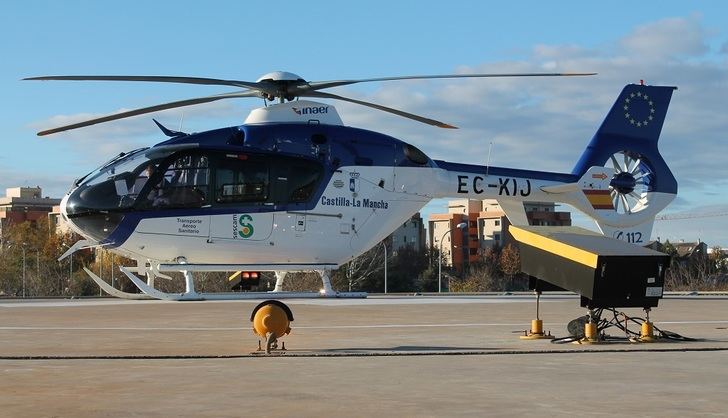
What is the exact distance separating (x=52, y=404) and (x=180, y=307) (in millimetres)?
15464

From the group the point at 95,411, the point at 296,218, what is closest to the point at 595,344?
the point at 95,411

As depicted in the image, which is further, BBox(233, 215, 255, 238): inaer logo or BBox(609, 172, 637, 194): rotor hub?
BBox(609, 172, 637, 194): rotor hub

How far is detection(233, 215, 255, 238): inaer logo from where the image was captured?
23094 millimetres

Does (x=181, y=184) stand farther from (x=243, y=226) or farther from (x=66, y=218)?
(x=66, y=218)

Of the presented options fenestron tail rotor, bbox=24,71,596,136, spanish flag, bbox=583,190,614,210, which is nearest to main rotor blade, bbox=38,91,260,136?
fenestron tail rotor, bbox=24,71,596,136

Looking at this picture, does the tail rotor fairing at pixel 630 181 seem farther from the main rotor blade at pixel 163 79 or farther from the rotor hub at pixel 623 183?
the main rotor blade at pixel 163 79

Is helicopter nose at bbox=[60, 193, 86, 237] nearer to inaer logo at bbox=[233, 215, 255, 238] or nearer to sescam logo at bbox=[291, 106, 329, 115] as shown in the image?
inaer logo at bbox=[233, 215, 255, 238]

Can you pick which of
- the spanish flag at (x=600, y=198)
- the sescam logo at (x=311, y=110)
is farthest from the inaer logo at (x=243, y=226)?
the spanish flag at (x=600, y=198)

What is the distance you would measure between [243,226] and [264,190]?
1.01 metres

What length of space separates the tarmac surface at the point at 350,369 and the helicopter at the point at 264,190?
2.57 metres

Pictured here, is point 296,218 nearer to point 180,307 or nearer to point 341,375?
point 180,307

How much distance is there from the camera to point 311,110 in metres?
24.5

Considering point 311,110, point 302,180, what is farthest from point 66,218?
point 311,110

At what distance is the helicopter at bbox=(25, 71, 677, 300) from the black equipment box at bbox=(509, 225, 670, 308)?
841 cm
